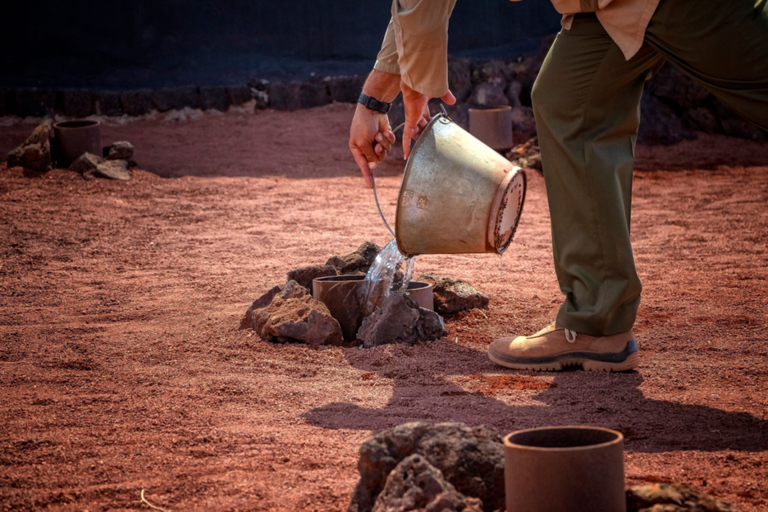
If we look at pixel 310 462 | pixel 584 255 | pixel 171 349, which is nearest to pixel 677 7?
pixel 584 255

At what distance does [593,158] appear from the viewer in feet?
8.02

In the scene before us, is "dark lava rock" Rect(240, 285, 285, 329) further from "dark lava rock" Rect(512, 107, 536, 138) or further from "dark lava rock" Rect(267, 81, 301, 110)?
"dark lava rock" Rect(267, 81, 301, 110)

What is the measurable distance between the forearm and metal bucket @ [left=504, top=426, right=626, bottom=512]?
5.10ft

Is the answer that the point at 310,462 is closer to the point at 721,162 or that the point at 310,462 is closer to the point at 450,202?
the point at 450,202

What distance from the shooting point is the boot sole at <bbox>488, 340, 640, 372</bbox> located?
2.57 m

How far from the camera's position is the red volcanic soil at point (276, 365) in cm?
185

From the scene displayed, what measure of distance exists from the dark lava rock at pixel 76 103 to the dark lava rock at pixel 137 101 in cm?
38

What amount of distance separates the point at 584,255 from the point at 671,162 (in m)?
6.35

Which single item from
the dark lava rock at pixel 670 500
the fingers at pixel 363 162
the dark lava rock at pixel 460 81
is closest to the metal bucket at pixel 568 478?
the dark lava rock at pixel 670 500

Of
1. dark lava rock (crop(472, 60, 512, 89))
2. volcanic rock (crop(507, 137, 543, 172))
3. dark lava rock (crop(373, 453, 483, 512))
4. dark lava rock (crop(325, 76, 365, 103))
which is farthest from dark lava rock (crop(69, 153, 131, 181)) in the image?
dark lava rock (crop(373, 453, 483, 512))

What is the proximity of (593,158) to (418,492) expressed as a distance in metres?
1.45

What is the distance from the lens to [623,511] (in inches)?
54.0

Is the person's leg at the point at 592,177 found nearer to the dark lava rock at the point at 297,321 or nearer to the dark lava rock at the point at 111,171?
the dark lava rock at the point at 297,321

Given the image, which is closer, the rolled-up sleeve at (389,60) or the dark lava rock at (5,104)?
the rolled-up sleeve at (389,60)
